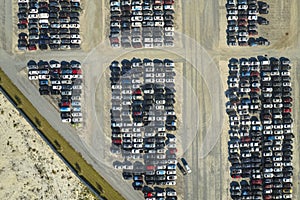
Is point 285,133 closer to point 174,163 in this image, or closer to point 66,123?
point 174,163

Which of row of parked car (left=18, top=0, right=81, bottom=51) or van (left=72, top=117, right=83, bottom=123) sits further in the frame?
row of parked car (left=18, top=0, right=81, bottom=51)

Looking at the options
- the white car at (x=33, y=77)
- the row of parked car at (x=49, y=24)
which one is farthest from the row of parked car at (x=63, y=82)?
the row of parked car at (x=49, y=24)

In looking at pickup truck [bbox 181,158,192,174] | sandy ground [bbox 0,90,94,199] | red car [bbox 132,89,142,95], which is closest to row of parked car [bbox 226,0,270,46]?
red car [bbox 132,89,142,95]

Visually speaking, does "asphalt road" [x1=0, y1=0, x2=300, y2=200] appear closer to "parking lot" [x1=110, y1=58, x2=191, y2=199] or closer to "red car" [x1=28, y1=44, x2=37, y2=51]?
"red car" [x1=28, y1=44, x2=37, y2=51]

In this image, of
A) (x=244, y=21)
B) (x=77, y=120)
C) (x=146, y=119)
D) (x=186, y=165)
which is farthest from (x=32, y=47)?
(x=244, y=21)

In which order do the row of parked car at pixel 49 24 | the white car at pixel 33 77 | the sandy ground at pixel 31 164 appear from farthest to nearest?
the row of parked car at pixel 49 24
the white car at pixel 33 77
the sandy ground at pixel 31 164

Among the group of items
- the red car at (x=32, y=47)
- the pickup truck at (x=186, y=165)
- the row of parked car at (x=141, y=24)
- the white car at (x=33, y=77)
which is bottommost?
the pickup truck at (x=186, y=165)

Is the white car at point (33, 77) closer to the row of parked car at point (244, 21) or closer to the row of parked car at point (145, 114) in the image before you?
the row of parked car at point (145, 114)
